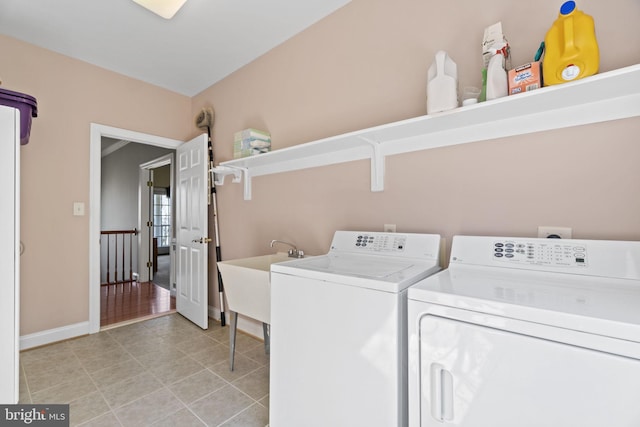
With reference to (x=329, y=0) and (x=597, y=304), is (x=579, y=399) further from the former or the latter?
(x=329, y=0)

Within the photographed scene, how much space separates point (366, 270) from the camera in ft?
4.18

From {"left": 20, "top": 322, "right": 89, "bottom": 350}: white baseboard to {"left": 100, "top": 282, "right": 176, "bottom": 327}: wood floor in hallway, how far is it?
0.82 feet

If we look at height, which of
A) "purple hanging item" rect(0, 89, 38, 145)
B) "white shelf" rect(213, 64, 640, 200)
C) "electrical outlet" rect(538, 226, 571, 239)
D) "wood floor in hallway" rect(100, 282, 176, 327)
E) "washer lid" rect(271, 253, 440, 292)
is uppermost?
"purple hanging item" rect(0, 89, 38, 145)

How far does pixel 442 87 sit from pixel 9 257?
2.30m

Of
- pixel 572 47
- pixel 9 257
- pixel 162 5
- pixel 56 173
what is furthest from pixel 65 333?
pixel 572 47

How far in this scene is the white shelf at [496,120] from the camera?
108 centimetres

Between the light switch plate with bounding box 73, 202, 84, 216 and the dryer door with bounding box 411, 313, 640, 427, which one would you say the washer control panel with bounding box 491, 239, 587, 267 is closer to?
the dryer door with bounding box 411, 313, 640, 427

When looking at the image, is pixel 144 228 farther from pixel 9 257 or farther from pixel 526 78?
pixel 526 78

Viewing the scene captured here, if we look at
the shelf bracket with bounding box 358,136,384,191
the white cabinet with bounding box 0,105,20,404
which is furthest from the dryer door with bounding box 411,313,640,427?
the white cabinet with bounding box 0,105,20,404

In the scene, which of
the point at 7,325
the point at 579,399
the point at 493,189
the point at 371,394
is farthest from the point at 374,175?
the point at 7,325

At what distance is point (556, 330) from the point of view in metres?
0.75

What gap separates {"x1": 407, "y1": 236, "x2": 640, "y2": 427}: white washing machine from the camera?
2.28ft

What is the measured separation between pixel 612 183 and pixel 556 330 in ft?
2.68

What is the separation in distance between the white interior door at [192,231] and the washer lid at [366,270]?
173 cm
